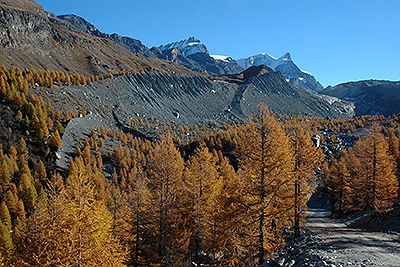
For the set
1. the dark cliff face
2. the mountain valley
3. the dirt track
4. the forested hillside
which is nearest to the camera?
the forested hillside

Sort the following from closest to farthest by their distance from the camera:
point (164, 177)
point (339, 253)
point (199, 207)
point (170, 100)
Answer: point (339, 253)
point (199, 207)
point (164, 177)
point (170, 100)

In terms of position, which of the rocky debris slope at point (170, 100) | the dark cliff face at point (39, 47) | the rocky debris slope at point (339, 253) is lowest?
the rocky debris slope at point (339, 253)

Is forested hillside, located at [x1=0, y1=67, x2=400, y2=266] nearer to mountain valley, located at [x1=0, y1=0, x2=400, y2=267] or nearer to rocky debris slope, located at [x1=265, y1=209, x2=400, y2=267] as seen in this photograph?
mountain valley, located at [x1=0, y1=0, x2=400, y2=267]

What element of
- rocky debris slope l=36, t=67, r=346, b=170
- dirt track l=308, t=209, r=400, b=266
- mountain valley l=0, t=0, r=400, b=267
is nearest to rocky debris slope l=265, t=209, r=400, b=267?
dirt track l=308, t=209, r=400, b=266

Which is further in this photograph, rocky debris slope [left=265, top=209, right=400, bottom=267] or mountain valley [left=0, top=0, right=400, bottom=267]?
mountain valley [left=0, top=0, right=400, bottom=267]

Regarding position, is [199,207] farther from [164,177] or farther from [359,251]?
[359,251]

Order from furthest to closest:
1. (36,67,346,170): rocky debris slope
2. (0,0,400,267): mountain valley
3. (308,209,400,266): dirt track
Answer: (36,67,346,170): rocky debris slope, (0,0,400,267): mountain valley, (308,209,400,266): dirt track

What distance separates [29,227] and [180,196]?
11761mm

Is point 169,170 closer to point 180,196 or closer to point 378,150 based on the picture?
point 180,196

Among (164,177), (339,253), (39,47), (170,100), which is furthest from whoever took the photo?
(170,100)

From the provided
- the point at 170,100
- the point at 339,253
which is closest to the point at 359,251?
the point at 339,253

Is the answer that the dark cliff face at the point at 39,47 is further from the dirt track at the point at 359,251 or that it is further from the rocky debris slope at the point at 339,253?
the dirt track at the point at 359,251

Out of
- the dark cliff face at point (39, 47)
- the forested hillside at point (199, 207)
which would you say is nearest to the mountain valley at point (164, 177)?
the forested hillside at point (199, 207)

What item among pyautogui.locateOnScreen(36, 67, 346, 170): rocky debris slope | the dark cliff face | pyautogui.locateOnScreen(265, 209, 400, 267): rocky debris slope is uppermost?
the dark cliff face
